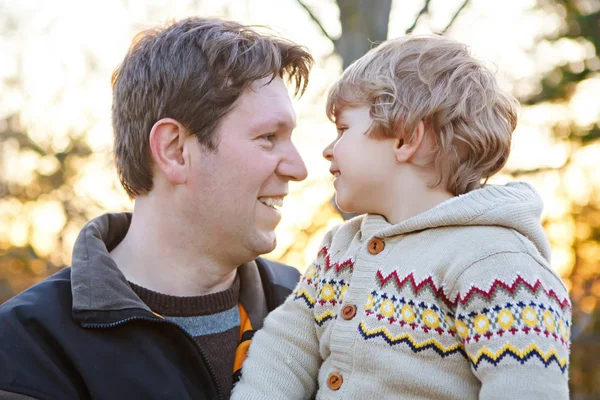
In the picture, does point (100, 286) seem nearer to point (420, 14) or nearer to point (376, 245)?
point (376, 245)

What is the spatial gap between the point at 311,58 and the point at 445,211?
1169mm

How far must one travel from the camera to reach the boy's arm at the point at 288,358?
233 cm

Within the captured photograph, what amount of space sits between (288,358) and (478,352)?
722 mm

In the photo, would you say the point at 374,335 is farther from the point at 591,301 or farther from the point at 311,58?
the point at 591,301

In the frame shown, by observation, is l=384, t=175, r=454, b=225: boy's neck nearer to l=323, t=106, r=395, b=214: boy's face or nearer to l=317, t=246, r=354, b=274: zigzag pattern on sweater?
l=323, t=106, r=395, b=214: boy's face

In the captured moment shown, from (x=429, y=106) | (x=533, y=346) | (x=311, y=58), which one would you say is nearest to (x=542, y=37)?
(x=311, y=58)

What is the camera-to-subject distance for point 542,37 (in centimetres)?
764

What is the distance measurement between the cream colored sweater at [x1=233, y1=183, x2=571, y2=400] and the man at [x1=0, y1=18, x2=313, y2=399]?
1.24 feet

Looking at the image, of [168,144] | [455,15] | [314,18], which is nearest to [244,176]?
[168,144]

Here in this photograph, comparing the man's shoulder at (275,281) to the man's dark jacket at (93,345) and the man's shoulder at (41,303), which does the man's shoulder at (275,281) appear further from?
the man's shoulder at (41,303)

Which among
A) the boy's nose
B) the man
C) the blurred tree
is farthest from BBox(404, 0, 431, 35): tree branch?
the blurred tree

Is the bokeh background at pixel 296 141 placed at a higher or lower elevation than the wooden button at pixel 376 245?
lower

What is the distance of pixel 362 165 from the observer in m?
2.28

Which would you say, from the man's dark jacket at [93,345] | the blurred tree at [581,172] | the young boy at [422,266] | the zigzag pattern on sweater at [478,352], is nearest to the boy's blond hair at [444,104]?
the young boy at [422,266]
